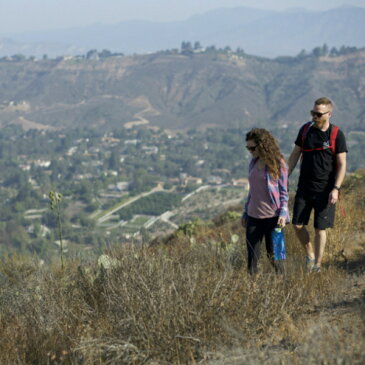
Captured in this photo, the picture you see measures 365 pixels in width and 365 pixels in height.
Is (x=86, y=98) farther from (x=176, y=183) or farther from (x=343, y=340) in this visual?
(x=343, y=340)

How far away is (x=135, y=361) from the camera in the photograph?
282cm

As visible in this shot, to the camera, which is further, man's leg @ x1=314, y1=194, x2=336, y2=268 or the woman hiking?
man's leg @ x1=314, y1=194, x2=336, y2=268

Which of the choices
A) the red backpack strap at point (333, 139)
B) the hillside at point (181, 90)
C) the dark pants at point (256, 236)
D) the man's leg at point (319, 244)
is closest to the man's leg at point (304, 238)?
the man's leg at point (319, 244)

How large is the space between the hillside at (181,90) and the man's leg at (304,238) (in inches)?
3616

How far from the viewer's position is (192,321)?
2.90 m

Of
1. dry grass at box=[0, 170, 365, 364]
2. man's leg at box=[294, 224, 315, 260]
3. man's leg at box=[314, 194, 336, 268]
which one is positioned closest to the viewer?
dry grass at box=[0, 170, 365, 364]

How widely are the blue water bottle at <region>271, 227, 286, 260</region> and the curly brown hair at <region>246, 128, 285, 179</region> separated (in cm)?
37

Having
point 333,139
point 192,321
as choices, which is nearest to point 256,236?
point 333,139

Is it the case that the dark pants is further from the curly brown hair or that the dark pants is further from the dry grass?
the curly brown hair

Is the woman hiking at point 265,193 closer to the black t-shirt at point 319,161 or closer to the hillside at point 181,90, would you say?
the black t-shirt at point 319,161

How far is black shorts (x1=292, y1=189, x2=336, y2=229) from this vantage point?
399cm

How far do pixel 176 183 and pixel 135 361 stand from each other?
66.2 m

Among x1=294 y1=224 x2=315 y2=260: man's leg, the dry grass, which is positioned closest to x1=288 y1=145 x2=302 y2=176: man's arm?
x1=294 y1=224 x2=315 y2=260: man's leg

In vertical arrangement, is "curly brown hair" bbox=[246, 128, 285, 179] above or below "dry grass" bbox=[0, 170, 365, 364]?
above
